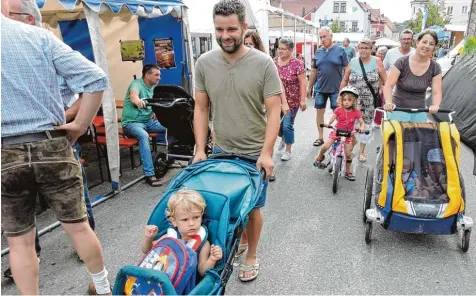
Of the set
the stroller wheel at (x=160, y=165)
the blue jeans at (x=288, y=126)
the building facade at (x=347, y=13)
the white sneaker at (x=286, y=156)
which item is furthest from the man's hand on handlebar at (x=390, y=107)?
the building facade at (x=347, y=13)

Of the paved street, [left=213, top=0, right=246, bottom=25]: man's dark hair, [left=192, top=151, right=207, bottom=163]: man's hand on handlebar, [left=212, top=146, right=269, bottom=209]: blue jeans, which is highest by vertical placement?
[left=213, top=0, right=246, bottom=25]: man's dark hair

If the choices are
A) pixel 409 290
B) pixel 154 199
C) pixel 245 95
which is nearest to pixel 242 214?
pixel 245 95

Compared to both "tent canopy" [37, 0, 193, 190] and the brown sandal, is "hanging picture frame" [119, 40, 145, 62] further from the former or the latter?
the brown sandal

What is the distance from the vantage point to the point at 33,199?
7.27 feet

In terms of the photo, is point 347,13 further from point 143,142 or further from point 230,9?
point 230,9

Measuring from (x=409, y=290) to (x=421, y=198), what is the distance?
821 millimetres

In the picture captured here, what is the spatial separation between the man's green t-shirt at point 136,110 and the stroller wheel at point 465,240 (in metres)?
4.21

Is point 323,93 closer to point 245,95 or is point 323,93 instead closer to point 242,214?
point 245,95

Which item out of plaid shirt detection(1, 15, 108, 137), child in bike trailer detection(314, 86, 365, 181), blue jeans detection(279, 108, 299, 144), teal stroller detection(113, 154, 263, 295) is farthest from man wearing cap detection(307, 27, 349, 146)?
plaid shirt detection(1, 15, 108, 137)

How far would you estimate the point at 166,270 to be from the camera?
2.01 metres

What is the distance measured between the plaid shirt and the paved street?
1.52 m

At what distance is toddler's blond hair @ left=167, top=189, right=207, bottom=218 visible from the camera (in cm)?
221

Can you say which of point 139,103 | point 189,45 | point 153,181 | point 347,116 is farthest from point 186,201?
point 189,45

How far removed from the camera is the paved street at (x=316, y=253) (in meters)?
2.91
